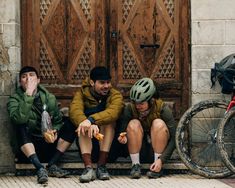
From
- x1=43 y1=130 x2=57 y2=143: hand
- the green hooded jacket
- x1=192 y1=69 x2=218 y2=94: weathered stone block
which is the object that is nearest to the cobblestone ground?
x1=43 y1=130 x2=57 y2=143: hand

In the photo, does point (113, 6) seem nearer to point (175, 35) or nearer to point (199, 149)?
point (175, 35)

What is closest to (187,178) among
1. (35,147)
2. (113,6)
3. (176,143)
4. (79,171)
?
(176,143)

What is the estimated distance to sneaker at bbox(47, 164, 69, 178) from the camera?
8109mm

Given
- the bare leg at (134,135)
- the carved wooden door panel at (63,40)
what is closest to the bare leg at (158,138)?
the bare leg at (134,135)

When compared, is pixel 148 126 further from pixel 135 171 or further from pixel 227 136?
pixel 227 136

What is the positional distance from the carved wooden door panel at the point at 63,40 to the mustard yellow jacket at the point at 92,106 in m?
0.71

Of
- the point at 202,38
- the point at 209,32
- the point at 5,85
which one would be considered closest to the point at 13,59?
the point at 5,85

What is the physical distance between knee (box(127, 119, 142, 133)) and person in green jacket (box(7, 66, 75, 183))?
742mm

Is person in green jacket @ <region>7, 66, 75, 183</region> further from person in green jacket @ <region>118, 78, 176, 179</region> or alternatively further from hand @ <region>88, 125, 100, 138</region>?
person in green jacket @ <region>118, 78, 176, 179</region>

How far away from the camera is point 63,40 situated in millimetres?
9070

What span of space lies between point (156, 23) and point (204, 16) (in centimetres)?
69

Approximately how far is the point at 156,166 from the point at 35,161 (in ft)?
4.89

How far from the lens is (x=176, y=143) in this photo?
8.13 meters

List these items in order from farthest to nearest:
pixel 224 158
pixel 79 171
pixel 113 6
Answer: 1. pixel 113 6
2. pixel 79 171
3. pixel 224 158
